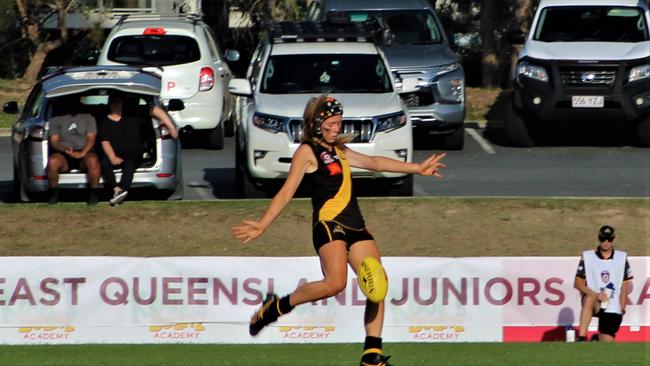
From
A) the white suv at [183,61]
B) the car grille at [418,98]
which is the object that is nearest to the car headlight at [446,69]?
the car grille at [418,98]

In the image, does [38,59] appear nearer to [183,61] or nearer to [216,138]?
[216,138]

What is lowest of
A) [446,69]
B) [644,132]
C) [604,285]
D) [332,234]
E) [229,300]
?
[644,132]

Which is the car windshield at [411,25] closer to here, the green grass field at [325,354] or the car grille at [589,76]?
the car grille at [589,76]

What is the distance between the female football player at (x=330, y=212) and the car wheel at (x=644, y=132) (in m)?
11.8

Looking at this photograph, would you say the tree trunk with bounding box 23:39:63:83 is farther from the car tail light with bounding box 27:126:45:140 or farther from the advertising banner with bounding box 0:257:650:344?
the advertising banner with bounding box 0:257:650:344

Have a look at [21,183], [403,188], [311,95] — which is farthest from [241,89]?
[21,183]

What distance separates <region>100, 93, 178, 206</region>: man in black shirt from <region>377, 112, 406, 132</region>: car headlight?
7.52 feet

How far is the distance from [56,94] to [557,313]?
5.75 meters

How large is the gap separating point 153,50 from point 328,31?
355 cm

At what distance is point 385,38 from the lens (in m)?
20.2

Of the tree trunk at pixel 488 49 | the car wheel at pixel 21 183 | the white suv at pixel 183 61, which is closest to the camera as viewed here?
the car wheel at pixel 21 183

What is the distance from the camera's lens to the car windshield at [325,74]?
16.5 m

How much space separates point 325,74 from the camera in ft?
54.5

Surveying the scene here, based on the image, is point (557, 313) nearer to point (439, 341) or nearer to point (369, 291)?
point (439, 341)
